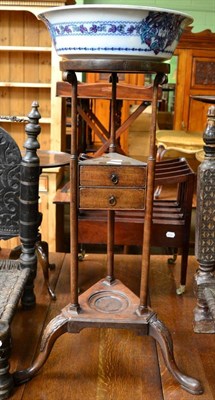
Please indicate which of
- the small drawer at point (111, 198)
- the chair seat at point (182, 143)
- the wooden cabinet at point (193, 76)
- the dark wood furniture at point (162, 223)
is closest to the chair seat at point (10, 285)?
the small drawer at point (111, 198)

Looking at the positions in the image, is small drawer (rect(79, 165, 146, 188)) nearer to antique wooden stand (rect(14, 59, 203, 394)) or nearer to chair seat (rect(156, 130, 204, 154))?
antique wooden stand (rect(14, 59, 203, 394))

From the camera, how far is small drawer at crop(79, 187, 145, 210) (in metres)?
1.36

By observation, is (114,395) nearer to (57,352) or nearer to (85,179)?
(57,352)

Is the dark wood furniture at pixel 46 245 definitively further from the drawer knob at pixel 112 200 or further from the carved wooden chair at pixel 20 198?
the drawer knob at pixel 112 200

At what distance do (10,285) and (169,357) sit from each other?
551mm

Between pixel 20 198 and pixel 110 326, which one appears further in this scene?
pixel 20 198

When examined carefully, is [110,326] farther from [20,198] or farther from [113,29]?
[113,29]

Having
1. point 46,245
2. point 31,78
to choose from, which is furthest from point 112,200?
point 31,78

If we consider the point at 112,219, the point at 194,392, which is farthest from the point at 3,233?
the point at 194,392

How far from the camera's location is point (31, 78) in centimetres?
369

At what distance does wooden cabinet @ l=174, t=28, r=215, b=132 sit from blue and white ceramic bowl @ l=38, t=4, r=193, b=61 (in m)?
3.81

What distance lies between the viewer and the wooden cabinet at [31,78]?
339cm

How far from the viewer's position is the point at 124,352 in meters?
1.60

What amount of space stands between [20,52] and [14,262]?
2391 mm
